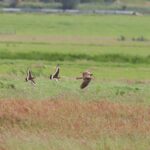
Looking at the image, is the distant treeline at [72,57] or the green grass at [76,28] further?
the green grass at [76,28]

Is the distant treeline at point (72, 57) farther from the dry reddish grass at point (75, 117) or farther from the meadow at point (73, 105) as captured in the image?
the dry reddish grass at point (75, 117)

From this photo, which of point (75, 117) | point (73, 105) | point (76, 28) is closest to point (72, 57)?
point (73, 105)

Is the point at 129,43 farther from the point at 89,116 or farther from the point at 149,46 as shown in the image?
the point at 89,116

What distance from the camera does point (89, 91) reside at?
68.5ft

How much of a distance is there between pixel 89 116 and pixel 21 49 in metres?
24.9

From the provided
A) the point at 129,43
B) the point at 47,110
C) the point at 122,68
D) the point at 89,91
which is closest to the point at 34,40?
the point at 129,43

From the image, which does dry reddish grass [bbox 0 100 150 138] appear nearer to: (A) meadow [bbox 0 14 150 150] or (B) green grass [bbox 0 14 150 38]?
(A) meadow [bbox 0 14 150 150]

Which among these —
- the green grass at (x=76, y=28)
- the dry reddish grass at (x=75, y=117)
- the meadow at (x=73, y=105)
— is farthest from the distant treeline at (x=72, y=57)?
the dry reddish grass at (x=75, y=117)

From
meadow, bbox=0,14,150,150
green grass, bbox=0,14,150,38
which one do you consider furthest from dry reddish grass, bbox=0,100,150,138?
green grass, bbox=0,14,150,38

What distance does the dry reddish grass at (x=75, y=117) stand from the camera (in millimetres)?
15836

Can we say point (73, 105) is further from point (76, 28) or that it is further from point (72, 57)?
point (76, 28)

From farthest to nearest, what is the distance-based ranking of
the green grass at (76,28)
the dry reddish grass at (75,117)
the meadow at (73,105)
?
1. the green grass at (76,28)
2. the dry reddish grass at (75,117)
3. the meadow at (73,105)

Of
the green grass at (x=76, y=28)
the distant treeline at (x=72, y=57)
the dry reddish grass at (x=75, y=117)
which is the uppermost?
the green grass at (x=76, y=28)

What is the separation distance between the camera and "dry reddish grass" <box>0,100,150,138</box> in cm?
1584
